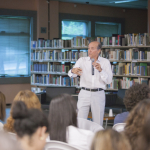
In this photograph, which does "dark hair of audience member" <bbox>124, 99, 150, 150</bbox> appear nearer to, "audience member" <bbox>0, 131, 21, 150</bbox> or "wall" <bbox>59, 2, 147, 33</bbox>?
"audience member" <bbox>0, 131, 21, 150</bbox>

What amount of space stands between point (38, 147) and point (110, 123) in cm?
478

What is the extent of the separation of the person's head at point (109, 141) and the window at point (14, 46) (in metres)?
7.94

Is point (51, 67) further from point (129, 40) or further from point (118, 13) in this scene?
point (118, 13)

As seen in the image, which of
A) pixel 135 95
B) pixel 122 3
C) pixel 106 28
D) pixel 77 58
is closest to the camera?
pixel 135 95

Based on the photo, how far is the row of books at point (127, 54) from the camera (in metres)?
6.38

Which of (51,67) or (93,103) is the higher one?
(51,67)

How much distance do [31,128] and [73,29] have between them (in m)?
8.58

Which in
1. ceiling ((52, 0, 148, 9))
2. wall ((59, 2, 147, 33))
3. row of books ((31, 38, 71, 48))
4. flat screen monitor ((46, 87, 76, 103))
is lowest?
flat screen monitor ((46, 87, 76, 103))

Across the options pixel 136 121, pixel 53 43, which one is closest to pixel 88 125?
pixel 136 121

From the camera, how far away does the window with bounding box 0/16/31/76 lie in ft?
27.6

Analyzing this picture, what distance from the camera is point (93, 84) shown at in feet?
11.5

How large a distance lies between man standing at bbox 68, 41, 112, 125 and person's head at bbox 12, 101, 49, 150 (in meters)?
2.23

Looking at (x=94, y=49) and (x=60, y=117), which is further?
(x=94, y=49)

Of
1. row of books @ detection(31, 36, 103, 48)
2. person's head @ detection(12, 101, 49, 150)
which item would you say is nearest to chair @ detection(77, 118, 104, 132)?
person's head @ detection(12, 101, 49, 150)
